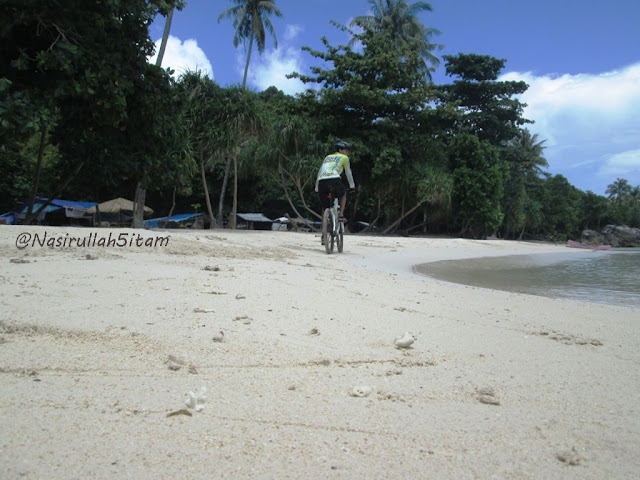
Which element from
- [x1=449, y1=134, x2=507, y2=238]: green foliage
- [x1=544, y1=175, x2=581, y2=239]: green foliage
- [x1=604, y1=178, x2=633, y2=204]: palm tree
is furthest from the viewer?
[x1=604, y1=178, x2=633, y2=204]: palm tree

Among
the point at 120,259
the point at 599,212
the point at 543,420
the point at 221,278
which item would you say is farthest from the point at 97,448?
the point at 599,212

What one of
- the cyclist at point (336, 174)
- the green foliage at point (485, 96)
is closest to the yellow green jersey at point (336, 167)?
the cyclist at point (336, 174)

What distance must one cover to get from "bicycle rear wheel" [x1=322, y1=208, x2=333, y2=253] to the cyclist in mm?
157

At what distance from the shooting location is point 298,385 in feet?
5.57

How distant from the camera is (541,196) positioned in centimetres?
3988

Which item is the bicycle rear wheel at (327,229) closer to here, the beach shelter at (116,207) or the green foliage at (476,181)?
the green foliage at (476,181)

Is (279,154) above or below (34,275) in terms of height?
above

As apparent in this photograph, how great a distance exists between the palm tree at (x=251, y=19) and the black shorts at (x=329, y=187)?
72.2 feet

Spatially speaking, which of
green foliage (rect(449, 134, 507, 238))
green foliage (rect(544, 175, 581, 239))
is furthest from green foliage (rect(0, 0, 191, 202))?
green foliage (rect(544, 175, 581, 239))

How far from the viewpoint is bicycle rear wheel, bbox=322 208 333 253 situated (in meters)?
7.20

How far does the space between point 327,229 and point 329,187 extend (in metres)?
0.71

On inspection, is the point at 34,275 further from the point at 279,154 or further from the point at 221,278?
the point at 279,154

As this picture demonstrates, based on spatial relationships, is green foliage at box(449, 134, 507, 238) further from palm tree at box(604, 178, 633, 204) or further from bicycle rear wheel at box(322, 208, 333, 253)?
palm tree at box(604, 178, 633, 204)

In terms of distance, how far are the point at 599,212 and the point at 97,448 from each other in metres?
61.7
